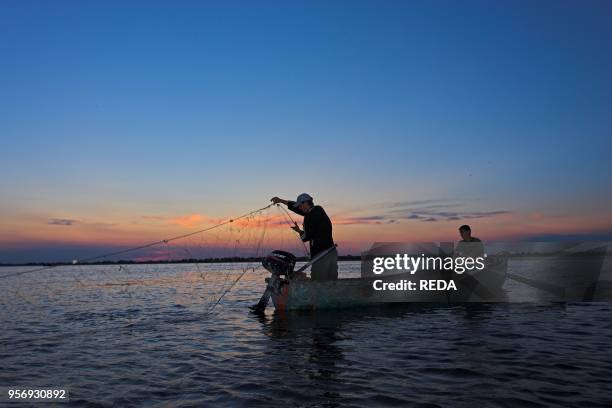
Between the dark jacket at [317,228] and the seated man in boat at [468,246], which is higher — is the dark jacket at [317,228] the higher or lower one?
the higher one

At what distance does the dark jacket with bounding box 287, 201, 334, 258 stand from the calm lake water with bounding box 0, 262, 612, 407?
8.23 ft

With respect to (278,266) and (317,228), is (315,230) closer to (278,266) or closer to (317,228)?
(317,228)

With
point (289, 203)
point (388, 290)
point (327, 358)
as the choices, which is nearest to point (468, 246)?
point (388, 290)

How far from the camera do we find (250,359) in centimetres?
916

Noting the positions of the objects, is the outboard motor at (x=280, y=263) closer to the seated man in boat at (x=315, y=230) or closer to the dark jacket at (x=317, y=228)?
the seated man in boat at (x=315, y=230)

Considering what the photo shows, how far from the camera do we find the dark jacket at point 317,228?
14758 millimetres

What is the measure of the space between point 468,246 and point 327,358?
11.6 metres

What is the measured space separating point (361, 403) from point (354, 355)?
2.99 metres

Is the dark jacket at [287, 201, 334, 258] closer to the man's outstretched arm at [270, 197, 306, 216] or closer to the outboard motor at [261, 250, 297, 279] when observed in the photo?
the man's outstretched arm at [270, 197, 306, 216]

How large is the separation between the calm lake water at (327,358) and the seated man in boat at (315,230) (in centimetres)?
174

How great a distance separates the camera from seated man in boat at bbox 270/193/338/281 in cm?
1475

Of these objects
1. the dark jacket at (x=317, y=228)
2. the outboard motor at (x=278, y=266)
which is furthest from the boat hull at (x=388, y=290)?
the dark jacket at (x=317, y=228)

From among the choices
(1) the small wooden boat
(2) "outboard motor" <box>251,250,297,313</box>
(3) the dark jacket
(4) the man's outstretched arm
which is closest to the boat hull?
(1) the small wooden boat

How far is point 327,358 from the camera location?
350 inches
